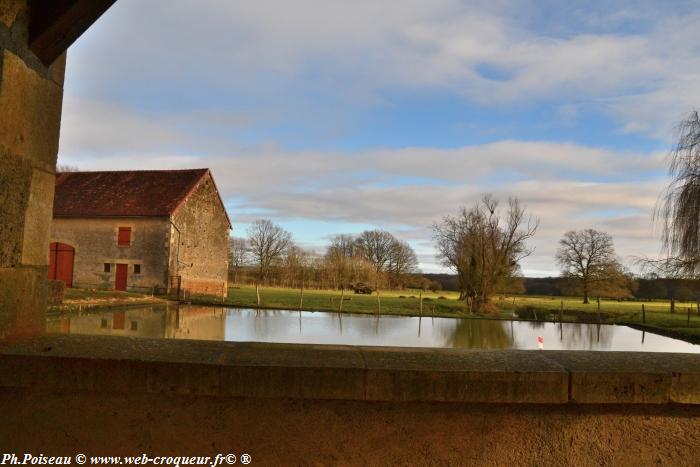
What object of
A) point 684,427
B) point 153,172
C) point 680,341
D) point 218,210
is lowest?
point 680,341

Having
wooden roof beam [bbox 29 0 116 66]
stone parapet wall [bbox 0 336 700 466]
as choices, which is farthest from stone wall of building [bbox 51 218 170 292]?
stone parapet wall [bbox 0 336 700 466]

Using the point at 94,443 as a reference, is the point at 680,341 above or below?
below

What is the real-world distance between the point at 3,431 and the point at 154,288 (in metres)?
33.5

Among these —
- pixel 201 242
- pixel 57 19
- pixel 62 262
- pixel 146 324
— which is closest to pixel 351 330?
pixel 146 324

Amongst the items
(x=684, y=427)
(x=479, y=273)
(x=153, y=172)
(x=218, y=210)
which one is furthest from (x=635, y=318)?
(x=684, y=427)

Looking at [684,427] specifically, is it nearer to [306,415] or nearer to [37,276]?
[306,415]

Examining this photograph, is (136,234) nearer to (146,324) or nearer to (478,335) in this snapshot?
(146,324)

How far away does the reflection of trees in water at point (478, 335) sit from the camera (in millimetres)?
20953

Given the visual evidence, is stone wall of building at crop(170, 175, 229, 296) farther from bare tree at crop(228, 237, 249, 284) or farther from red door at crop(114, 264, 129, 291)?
bare tree at crop(228, 237, 249, 284)

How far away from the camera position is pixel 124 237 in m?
35.1

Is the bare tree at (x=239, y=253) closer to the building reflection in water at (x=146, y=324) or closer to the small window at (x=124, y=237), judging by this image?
the small window at (x=124, y=237)

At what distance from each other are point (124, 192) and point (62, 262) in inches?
241

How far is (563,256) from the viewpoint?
70000 millimetres

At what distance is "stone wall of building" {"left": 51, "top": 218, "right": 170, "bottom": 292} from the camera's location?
34.2 m
